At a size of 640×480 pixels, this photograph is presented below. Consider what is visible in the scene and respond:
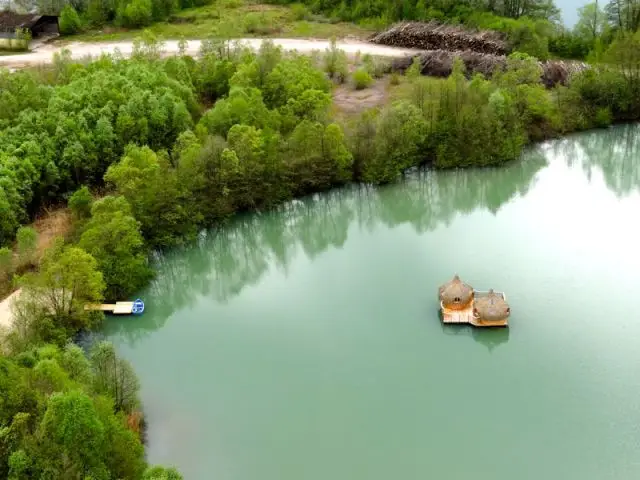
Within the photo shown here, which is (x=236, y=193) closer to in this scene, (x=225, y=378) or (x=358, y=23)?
(x=225, y=378)

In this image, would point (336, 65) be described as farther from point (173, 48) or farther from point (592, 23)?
point (592, 23)

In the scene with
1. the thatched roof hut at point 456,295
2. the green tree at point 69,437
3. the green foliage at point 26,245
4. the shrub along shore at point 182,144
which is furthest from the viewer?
the green foliage at point 26,245

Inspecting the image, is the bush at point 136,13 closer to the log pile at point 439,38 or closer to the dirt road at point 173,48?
the dirt road at point 173,48

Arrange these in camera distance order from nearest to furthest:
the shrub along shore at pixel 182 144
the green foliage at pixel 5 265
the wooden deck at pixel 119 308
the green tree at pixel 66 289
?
the green tree at pixel 66 289 → the shrub along shore at pixel 182 144 → the wooden deck at pixel 119 308 → the green foliage at pixel 5 265

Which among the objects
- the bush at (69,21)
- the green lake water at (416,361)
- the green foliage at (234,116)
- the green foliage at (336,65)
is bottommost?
the green lake water at (416,361)

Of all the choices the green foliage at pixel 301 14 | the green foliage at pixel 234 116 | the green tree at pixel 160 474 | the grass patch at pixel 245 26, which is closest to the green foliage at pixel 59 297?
the green tree at pixel 160 474

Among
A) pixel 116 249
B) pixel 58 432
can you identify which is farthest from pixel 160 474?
pixel 116 249
